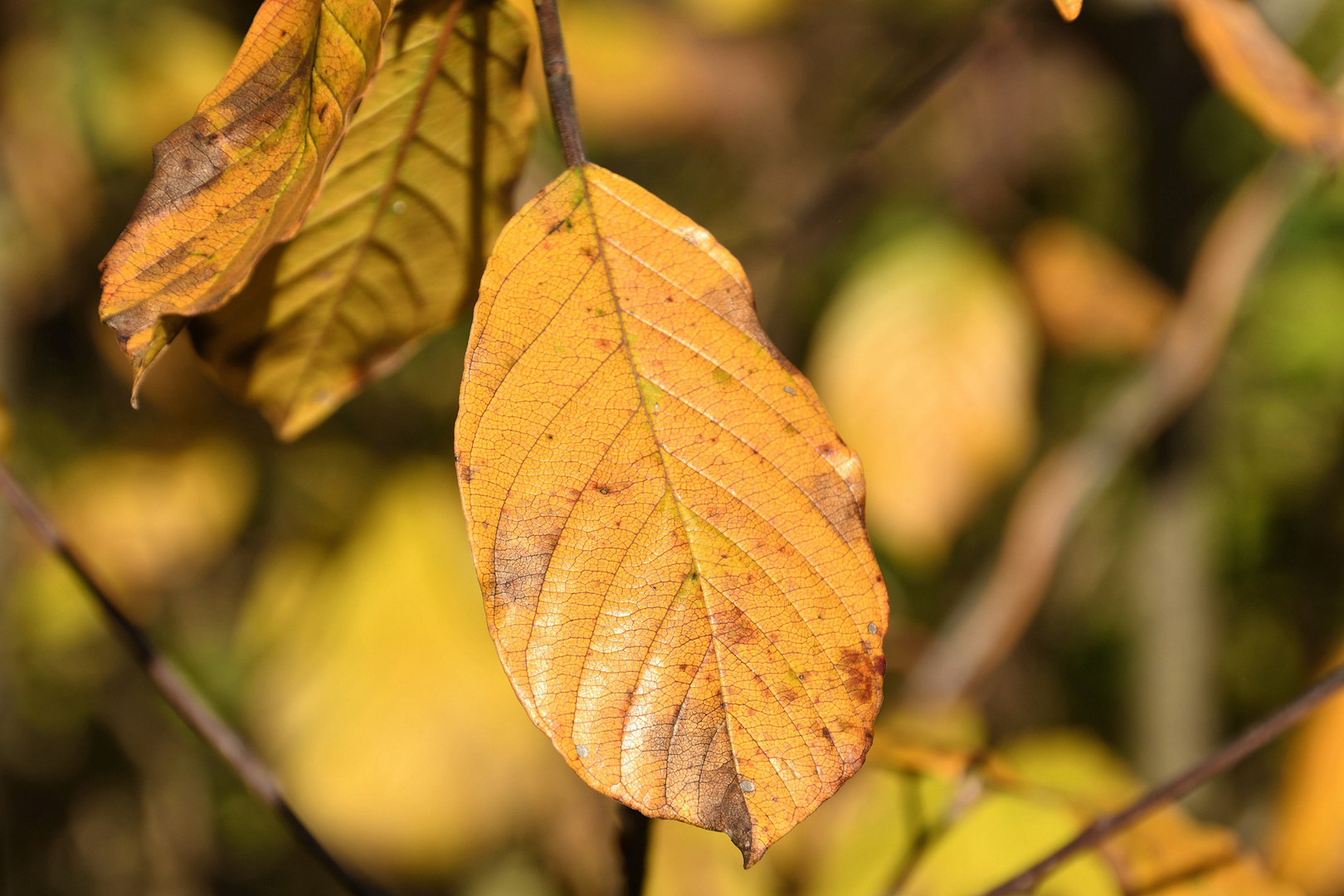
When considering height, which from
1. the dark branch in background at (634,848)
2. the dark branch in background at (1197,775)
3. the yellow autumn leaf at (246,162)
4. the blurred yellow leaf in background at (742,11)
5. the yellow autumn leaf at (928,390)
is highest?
the yellow autumn leaf at (246,162)

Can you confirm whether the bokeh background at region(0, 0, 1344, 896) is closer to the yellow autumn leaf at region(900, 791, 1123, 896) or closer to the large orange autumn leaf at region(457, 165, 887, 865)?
the yellow autumn leaf at region(900, 791, 1123, 896)

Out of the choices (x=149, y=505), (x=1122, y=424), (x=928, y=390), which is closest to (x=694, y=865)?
(x=928, y=390)

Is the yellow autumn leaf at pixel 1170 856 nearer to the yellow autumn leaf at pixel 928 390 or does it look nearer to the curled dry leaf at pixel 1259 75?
the yellow autumn leaf at pixel 928 390

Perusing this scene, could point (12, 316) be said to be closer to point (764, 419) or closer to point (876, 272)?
point (876, 272)

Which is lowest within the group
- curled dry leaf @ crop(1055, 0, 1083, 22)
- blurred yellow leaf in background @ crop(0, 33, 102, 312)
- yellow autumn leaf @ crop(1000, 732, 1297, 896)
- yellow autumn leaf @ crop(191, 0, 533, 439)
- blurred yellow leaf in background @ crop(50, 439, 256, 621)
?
yellow autumn leaf @ crop(1000, 732, 1297, 896)

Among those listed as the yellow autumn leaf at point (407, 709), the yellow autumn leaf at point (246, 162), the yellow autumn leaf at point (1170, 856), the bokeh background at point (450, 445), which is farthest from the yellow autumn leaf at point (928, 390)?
the yellow autumn leaf at point (246, 162)

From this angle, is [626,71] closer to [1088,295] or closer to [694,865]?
[1088,295]

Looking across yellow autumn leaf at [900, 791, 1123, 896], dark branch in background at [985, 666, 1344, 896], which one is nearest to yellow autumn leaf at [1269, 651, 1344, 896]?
yellow autumn leaf at [900, 791, 1123, 896]
